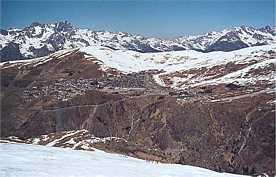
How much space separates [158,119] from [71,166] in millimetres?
83479

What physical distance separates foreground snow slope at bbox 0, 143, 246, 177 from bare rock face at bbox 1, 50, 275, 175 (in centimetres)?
3401

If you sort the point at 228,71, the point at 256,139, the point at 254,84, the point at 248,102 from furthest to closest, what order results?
the point at 228,71, the point at 254,84, the point at 248,102, the point at 256,139

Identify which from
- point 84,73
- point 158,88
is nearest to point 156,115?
point 158,88

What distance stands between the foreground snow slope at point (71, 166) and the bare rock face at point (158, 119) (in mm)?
34011

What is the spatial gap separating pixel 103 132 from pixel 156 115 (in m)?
11.4

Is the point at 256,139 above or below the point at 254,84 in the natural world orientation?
below

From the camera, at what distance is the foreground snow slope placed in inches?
→ 407

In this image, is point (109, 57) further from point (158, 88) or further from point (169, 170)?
point (169, 170)

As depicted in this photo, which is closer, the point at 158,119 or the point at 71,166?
the point at 71,166

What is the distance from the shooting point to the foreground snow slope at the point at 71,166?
407 inches

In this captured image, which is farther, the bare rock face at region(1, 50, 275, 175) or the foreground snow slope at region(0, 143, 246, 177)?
the bare rock face at region(1, 50, 275, 175)

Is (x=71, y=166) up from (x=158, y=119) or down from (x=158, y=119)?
up

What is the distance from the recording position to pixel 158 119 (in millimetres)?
94500

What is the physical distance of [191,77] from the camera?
141 meters
